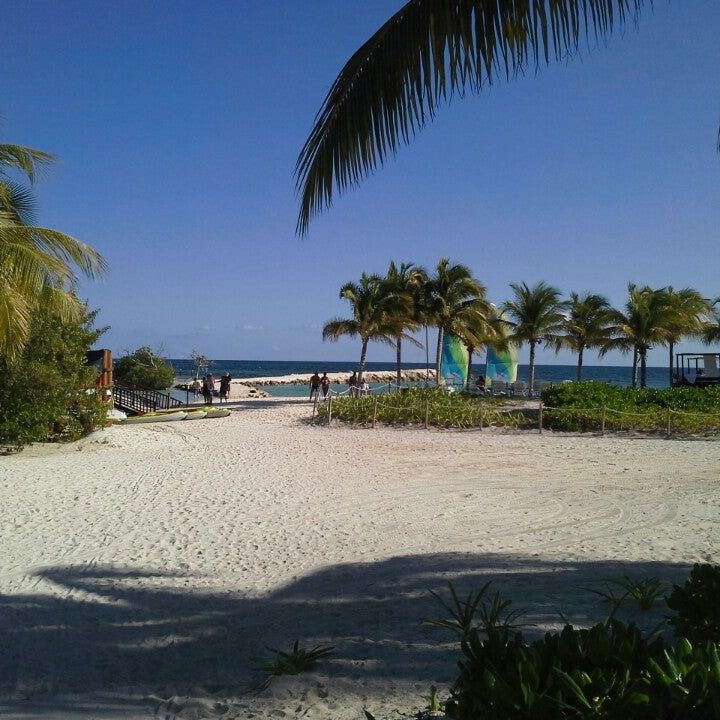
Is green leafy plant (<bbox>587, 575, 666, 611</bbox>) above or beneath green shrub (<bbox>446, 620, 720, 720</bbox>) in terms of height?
beneath

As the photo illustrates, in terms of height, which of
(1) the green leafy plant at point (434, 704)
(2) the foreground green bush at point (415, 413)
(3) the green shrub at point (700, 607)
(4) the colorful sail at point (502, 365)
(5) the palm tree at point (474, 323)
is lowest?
(1) the green leafy plant at point (434, 704)

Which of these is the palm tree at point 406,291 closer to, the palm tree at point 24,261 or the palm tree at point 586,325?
the palm tree at point 586,325

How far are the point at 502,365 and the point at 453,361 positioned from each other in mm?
3243

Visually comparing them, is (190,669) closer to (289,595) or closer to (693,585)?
(289,595)

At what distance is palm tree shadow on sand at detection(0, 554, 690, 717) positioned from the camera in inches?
176

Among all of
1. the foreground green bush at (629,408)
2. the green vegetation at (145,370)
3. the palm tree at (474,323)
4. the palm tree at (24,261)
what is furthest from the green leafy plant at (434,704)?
the green vegetation at (145,370)

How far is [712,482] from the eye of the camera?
1123cm

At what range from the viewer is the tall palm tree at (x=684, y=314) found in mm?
31125

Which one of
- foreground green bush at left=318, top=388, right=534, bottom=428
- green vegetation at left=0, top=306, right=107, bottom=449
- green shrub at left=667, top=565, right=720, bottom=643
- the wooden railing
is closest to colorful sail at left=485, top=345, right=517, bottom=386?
foreground green bush at left=318, top=388, right=534, bottom=428

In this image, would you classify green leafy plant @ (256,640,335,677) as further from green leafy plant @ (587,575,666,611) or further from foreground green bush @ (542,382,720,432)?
foreground green bush @ (542,382,720,432)

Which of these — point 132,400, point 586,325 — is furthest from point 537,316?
point 132,400

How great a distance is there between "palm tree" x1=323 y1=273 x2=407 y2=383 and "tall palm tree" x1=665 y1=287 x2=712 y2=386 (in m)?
13.0

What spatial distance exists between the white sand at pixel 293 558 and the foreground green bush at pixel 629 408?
136 inches

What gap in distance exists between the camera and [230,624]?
5.61m
